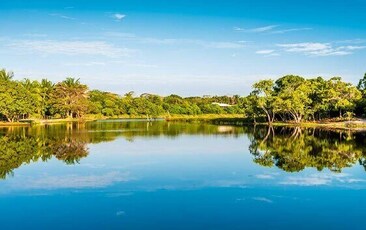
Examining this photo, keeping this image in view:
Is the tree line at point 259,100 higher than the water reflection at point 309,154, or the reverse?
the tree line at point 259,100

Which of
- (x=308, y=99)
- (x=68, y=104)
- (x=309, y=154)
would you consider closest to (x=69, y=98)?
(x=68, y=104)

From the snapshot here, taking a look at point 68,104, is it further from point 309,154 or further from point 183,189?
point 183,189

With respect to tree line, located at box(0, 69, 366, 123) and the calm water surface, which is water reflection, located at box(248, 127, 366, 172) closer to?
the calm water surface

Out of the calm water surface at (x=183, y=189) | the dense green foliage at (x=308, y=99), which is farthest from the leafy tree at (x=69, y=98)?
the calm water surface at (x=183, y=189)

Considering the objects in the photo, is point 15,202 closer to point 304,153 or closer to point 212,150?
point 212,150

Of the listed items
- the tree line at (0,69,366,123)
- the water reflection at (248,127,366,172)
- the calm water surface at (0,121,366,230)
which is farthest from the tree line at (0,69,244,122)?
the water reflection at (248,127,366,172)

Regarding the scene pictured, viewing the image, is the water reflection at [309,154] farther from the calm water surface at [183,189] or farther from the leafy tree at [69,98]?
the leafy tree at [69,98]

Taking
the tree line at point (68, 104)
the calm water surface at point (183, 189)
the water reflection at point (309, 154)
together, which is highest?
the tree line at point (68, 104)

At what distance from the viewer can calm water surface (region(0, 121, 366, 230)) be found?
12602mm

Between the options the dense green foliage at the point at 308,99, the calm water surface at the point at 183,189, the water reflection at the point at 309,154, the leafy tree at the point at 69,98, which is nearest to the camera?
the calm water surface at the point at 183,189

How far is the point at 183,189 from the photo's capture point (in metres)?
16.8

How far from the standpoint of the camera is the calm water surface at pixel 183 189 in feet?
41.3

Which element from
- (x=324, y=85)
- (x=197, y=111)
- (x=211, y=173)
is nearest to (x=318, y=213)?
(x=211, y=173)

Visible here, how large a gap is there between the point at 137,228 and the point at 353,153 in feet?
66.4
